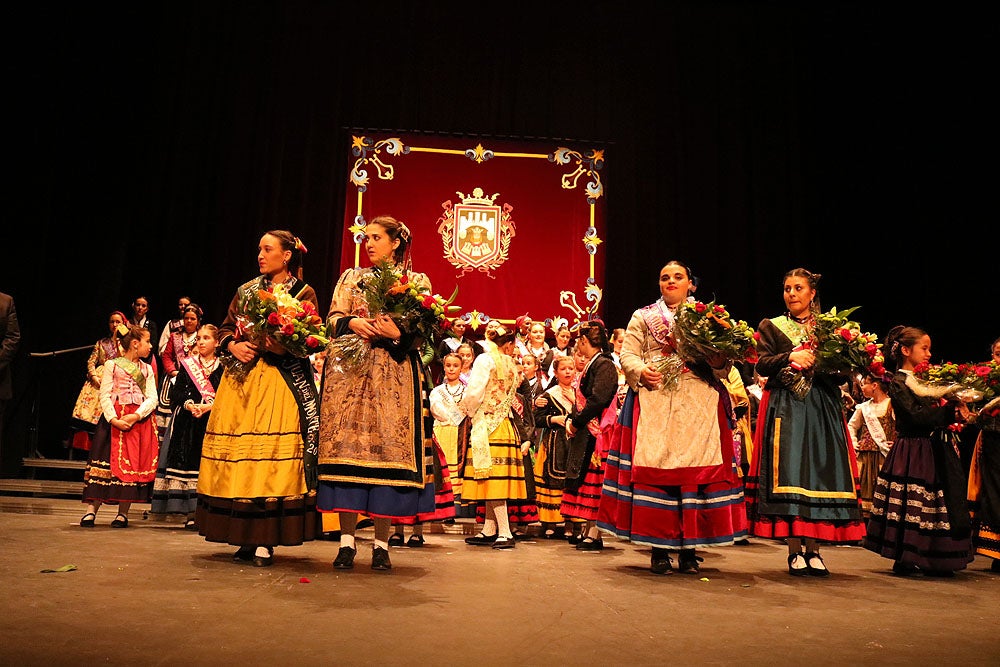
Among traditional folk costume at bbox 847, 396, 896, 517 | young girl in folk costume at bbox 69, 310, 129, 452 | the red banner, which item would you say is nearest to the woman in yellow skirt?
traditional folk costume at bbox 847, 396, 896, 517

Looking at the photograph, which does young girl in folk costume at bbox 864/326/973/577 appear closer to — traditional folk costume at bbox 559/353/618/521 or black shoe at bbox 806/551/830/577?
black shoe at bbox 806/551/830/577

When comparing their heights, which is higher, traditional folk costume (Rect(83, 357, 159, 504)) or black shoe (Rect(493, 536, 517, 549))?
traditional folk costume (Rect(83, 357, 159, 504))

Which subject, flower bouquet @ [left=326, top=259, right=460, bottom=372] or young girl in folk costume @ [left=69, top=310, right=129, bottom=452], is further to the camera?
young girl in folk costume @ [left=69, top=310, right=129, bottom=452]

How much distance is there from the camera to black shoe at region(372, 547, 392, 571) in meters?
4.41

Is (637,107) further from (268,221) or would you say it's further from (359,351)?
(359,351)

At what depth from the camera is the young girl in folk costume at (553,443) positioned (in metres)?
6.86

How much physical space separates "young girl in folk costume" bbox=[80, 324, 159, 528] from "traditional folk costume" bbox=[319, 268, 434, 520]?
3.04 m

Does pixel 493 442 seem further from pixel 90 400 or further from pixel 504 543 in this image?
pixel 90 400

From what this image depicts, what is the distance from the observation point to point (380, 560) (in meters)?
4.42

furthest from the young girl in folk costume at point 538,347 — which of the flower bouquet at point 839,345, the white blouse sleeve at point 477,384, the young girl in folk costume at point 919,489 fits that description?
the flower bouquet at point 839,345

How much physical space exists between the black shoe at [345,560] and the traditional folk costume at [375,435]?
9.5 inches

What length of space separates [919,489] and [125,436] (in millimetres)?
5687

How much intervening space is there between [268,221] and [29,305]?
10.9ft

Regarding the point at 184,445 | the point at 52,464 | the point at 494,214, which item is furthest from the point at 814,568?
the point at 494,214
